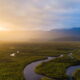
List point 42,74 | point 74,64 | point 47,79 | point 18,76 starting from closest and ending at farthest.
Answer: point 47,79
point 18,76
point 42,74
point 74,64

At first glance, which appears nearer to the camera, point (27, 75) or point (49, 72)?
point (27, 75)

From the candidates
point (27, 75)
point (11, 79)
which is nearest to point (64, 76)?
point (27, 75)

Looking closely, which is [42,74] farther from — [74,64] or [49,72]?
[74,64]

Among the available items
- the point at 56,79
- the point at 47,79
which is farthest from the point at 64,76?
the point at 47,79

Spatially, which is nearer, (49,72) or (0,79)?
(0,79)

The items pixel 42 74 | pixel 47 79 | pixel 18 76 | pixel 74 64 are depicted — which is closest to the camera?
pixel 47 79

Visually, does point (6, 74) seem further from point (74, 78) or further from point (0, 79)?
point (74, 78)

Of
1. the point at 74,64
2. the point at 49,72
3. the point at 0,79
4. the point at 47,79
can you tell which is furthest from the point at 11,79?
the point at 74,64

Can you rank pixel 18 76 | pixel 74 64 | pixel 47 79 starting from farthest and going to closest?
pixel 74 64 < pixel 18 76 < pixel 47 79
